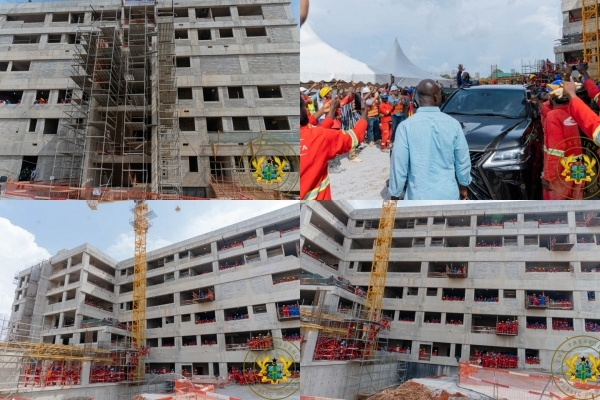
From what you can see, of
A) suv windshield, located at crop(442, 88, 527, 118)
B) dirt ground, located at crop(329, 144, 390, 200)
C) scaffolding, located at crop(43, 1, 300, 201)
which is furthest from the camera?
scaffolding, located at crop(43, 1, 300, 201)

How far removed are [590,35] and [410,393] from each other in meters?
3.48

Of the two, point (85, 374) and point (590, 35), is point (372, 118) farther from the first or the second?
point (85, 374)

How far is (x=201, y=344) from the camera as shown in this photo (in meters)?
5.43

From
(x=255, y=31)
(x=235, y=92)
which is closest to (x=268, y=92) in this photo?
(x=235, y=92)

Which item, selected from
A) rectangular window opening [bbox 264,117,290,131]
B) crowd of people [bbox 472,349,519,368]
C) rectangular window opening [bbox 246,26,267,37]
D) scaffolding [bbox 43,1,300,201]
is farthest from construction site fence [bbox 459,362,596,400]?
rectangular window opening [bbox 246,26,267,37]

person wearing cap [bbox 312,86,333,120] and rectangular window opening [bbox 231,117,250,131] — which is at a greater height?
rectangular window opening [bbox 231,117,250,131]

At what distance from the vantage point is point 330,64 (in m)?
4.61

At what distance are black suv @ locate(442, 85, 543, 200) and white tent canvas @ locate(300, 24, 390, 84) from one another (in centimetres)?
73

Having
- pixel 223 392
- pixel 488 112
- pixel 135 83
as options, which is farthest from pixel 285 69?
pixel 223 392

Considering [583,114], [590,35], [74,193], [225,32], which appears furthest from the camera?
[225,32]

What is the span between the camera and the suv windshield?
4.17m

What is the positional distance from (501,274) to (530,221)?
56 cm

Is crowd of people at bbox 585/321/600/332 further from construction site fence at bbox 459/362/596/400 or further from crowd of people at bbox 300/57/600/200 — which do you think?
crowd of people at bbox 300/57/600/200

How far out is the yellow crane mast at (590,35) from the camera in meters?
4.38
